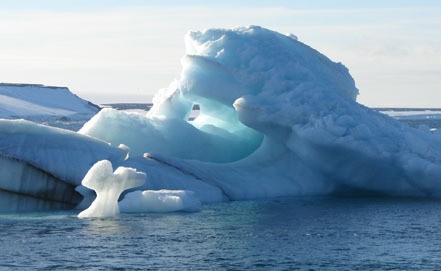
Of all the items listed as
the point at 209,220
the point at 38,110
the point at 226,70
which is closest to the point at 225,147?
the point at 226,70

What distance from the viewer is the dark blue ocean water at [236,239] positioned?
65.2ft

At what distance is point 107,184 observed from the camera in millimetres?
24438

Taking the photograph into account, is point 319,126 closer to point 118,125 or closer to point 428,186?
point 428,186

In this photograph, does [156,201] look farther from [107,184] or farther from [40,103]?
[40,103]

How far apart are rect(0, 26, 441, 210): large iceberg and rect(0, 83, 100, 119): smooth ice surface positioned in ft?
226

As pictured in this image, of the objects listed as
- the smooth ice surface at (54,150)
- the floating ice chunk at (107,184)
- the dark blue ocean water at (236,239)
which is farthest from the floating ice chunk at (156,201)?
the smooth ice surface at (54,150)

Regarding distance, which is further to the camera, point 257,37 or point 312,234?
point 257,37

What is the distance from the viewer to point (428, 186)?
96.7ft

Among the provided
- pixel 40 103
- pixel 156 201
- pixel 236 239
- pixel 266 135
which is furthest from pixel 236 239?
pixel 40 103

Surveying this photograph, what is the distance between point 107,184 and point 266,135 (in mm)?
7324

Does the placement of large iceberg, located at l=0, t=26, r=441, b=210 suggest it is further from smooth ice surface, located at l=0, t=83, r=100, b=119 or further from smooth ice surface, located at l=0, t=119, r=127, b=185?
smooth ice surface, located at l=0, t=83, r=100, b=119

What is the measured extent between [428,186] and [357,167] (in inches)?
83.3

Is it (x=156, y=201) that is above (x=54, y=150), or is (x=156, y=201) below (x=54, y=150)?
below

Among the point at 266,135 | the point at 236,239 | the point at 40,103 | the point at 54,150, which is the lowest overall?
the point at 236,239
